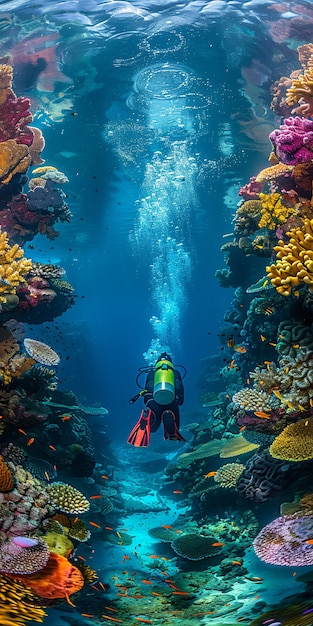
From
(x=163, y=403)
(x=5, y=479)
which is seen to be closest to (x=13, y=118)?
(x=163, y=403)

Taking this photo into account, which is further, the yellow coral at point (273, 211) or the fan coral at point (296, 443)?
the yellow coral at point (273, 211)

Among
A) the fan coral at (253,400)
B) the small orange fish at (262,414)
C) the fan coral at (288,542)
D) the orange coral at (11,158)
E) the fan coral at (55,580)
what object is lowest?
the fan coral at (55,580)

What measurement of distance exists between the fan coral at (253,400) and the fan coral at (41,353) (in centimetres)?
324

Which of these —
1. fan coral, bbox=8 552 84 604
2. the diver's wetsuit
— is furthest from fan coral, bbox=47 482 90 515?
the diver's wetsuit

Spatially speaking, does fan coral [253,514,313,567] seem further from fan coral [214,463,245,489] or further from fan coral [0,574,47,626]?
fan coral [214,463,245,489]

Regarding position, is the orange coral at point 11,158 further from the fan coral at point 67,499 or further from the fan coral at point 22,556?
the fan coral at point 22,556

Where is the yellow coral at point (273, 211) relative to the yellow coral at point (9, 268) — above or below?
above

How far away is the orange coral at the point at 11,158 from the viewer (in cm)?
764

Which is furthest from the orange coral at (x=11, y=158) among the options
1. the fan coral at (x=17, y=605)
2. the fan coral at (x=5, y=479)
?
the fan coral at (x=17, y=605)

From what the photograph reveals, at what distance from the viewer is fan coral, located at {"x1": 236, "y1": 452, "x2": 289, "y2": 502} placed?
593cm

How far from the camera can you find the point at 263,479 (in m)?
6.15

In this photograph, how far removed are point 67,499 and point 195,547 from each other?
7.57ft

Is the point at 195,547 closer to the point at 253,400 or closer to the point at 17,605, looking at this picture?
the point at 253,400

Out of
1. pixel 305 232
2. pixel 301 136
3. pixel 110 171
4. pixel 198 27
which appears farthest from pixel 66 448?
pixel 110 171
